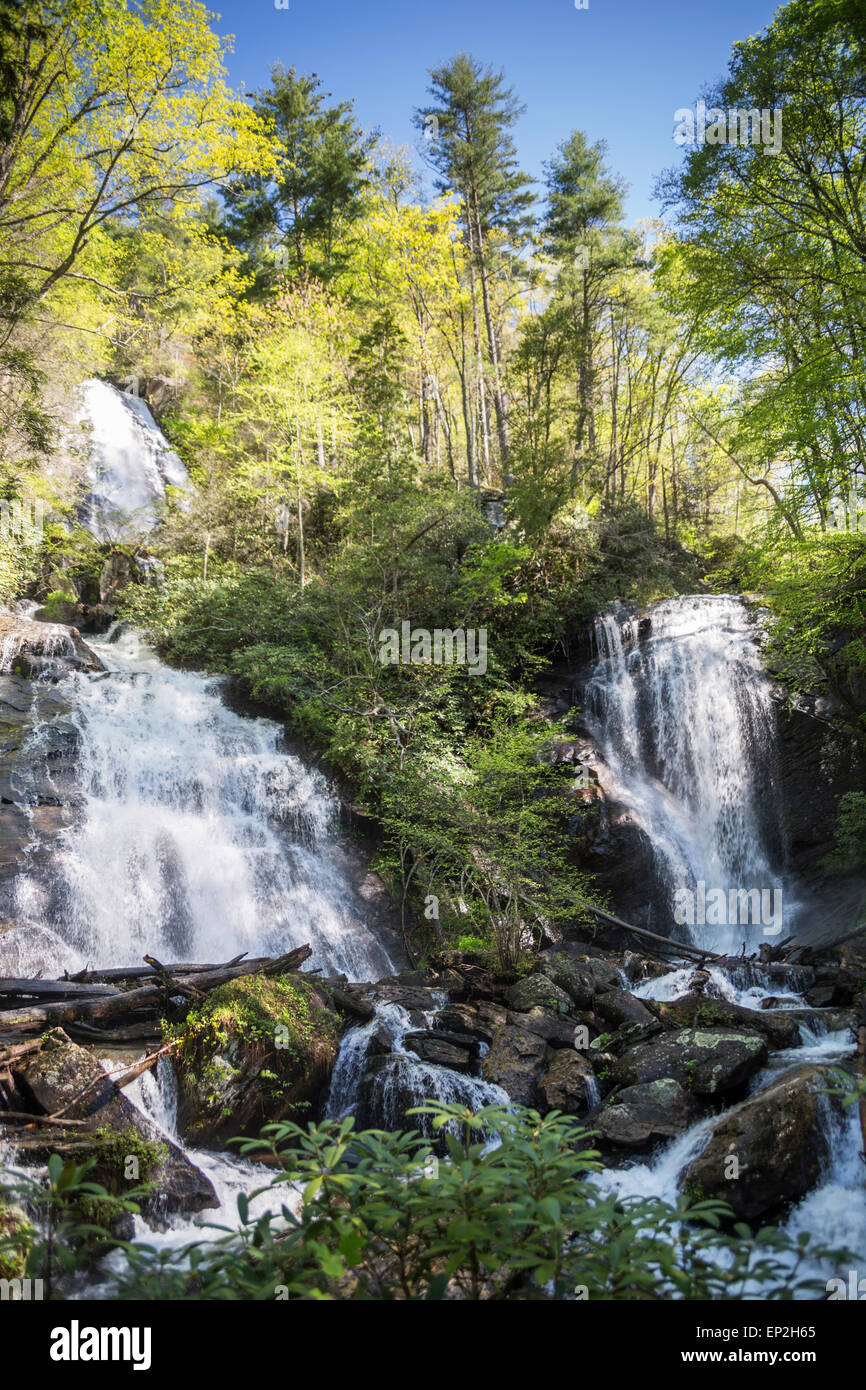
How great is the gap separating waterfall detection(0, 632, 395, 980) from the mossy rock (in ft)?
9.85

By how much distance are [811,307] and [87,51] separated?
9.34 m

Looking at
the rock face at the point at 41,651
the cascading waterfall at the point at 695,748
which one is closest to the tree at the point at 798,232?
the cascading waterfall at the point at 695,748

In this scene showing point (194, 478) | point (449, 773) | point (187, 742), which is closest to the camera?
point (449, 773)

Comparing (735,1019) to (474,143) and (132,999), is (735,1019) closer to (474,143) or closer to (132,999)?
(132,999)

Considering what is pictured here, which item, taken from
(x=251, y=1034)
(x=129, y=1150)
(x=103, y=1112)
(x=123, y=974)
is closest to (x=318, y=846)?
(x=123, y=974)

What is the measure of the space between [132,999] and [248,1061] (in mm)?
1281

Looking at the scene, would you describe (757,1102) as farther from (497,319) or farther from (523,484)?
(497,319)

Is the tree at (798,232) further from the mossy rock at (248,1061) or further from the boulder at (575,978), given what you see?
the mossy rock at (248,1061)

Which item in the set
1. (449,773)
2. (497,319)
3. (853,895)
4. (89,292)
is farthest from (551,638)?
(497,319)

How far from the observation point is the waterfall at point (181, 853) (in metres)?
8.06

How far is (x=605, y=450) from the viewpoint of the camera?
2556 centimetres

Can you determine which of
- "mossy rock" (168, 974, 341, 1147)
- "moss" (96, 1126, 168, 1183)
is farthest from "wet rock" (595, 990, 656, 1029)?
"moss" (96, 1126, 168, 1183)

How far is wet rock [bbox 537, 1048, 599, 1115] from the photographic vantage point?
5.66 metres

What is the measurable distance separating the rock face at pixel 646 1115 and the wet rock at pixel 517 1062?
2.31ft
